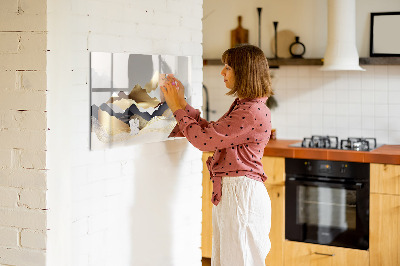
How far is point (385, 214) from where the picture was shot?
417 cm

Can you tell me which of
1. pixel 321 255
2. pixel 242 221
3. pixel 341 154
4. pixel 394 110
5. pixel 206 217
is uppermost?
pixel 394 110

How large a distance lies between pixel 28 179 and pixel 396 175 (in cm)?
262

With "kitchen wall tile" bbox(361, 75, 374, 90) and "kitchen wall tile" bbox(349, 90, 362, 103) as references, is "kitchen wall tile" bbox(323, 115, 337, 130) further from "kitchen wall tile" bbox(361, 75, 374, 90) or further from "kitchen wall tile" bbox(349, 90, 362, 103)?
"kitchen wall tile" bbox(361, 75, 374, 90)

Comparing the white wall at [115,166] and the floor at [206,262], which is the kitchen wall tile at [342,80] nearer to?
the floor at [206,262]

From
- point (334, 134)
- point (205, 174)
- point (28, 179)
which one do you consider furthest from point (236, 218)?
point (334, 134)

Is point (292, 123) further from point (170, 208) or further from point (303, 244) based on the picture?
point (170, 208)

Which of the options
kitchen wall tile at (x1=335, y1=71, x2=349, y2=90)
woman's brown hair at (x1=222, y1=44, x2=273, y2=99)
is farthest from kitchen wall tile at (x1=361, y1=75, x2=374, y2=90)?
woman's brown hair at (x1=222, y1=44, x2=273, y2=99)

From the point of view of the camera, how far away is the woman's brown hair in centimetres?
286

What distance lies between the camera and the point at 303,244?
4.50m

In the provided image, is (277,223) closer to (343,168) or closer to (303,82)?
(343,168)

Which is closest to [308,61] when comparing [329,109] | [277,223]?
[329,109]

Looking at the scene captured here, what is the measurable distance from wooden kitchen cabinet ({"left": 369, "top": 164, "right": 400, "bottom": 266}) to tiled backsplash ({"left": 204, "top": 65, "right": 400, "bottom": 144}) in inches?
28.5

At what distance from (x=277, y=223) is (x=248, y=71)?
1.98 meters

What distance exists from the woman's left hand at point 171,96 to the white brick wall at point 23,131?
753 mm
